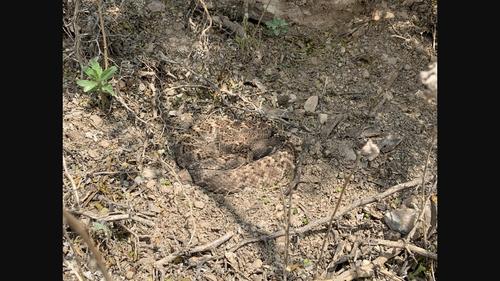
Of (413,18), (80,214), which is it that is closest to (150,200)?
(80,214)

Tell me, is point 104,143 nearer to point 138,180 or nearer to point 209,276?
point 138,180

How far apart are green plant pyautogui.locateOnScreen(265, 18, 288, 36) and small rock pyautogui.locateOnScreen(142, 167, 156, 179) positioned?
1.08 meters

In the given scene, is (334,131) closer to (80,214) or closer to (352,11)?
(352,11)

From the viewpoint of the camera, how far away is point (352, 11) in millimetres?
3219

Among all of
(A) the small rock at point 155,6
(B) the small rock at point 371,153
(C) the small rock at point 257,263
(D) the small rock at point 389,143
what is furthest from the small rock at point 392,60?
(C) the small rock at point 257,263

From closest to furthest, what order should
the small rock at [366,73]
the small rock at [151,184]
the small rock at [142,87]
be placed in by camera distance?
the small rock at [151,184] → the small rock at [142,87] → the small rock at [366,73]

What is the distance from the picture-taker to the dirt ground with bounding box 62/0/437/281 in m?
2.33

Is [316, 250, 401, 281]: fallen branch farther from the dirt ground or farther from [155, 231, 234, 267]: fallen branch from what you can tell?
[155, 231, 234, 267]: fallen branch

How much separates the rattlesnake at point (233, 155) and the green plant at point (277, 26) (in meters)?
0.62

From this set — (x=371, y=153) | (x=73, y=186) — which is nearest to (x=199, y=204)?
(x=73, y=186)

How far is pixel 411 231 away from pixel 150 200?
1.11 meters

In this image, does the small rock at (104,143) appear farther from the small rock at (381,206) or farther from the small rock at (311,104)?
the small rock at (381,206)

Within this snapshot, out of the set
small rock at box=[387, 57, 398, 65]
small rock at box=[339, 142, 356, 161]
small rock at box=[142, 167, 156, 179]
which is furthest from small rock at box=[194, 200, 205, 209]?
small rock at box=[387, 57, 398, 65]

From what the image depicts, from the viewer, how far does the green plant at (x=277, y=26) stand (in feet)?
10.2
